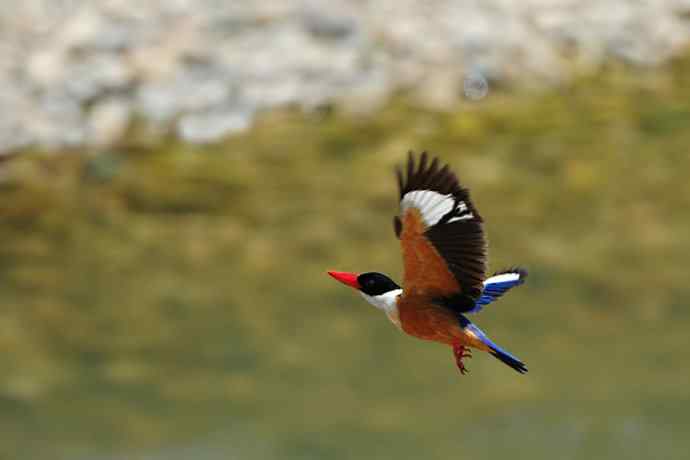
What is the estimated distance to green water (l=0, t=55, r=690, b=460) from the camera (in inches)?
488

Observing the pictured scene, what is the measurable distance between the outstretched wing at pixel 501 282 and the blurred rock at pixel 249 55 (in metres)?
11.9

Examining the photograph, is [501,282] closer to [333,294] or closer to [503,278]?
[503,278]

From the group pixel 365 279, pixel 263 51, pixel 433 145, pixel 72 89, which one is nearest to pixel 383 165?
pixel 433 145

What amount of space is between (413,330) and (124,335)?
34.7ft

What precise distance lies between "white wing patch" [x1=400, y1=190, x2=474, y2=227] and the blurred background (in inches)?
376

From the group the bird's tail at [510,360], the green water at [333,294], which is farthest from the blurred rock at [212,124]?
the bird's tail at [510,360]

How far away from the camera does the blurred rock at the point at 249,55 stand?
14852mm

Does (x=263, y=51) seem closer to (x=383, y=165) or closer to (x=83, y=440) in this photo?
(x=383, y=165)

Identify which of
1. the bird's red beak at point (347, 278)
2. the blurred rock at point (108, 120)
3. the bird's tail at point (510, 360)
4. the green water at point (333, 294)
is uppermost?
the blurred rock at point (108, 120)

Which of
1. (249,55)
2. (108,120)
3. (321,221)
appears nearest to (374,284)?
(321,221)

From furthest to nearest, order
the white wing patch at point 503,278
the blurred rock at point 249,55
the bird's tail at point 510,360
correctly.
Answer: the blurred rock at point 249,55 < the white wing patch at point 503,278 < the bird's tail at point 510,360

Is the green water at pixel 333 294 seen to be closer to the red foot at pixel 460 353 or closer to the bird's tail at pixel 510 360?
the red foot at pixel 460 353

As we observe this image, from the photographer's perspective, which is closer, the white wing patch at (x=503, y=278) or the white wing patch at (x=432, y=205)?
the white wing patch at (x=432, y=205)

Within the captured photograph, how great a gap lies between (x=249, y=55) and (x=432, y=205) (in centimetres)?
1266
